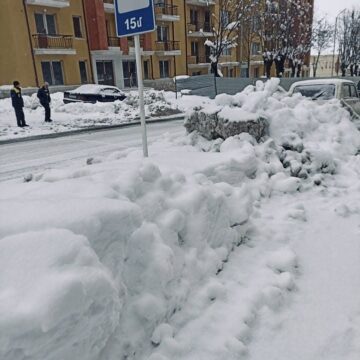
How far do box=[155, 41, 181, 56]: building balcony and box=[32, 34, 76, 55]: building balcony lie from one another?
28.0 ft

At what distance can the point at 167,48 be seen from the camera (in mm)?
32469

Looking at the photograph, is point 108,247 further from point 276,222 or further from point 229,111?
point 229,111

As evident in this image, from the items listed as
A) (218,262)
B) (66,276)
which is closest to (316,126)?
(218,262)

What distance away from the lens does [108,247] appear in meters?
2.32

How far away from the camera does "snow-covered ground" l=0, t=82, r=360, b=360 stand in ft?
5.98

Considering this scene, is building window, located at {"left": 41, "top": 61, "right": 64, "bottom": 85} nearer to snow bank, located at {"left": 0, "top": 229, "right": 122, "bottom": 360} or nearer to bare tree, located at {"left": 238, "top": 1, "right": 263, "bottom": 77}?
bare tree, located at {"left": 238, "top": 1, "right": 263, "bottom": 77}

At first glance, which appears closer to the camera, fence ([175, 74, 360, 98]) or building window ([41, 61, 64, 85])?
fence ([175, 74, 360, 98])

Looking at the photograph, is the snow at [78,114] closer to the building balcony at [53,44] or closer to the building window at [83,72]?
the building balcony at [53,44]

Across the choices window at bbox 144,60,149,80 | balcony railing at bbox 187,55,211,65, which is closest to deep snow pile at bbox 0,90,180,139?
window at bbox 144,60,149,80

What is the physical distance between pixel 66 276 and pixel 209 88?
20904 mm

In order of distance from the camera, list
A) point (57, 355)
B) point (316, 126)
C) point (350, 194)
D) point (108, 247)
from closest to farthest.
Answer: point (57, 355) < point (108, 247) < point (350, 194) < point (316, 126)

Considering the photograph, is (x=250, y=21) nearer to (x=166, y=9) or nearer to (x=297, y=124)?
(x=166, y=9)

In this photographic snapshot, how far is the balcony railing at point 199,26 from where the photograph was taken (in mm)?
35062

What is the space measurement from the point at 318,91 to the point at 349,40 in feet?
131
